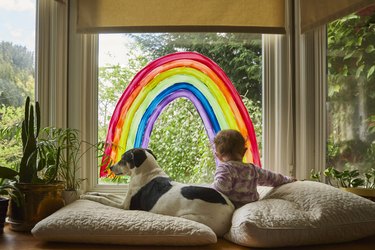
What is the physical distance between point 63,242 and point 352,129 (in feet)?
4.97

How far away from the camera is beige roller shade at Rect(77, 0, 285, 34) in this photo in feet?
6.73

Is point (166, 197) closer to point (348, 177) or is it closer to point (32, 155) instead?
point (32, 155)

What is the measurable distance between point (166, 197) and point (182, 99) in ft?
2.23

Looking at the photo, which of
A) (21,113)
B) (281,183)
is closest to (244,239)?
(281,183)

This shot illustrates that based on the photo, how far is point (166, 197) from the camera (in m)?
1.66

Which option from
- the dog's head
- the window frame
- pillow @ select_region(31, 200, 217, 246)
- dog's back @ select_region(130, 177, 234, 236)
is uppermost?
the window frame

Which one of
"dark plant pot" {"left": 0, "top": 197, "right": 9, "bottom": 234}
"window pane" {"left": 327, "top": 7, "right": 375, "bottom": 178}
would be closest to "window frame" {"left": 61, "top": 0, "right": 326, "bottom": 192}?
"window pane" {"left": 327, "top": 7, "right": 375, "bottom": 178}

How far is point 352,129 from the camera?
83.2 inches

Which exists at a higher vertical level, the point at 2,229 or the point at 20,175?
the point at 20,175

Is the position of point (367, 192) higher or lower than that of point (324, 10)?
lower

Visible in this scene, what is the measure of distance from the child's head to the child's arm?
0.12 m

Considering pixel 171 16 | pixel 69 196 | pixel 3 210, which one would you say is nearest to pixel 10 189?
pixel 3 210

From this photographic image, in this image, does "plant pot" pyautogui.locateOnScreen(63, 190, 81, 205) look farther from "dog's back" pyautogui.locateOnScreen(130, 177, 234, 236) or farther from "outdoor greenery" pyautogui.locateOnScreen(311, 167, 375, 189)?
"outdoor greenery" pyautogui.locateOnScreen(311, 167, 375, 189)

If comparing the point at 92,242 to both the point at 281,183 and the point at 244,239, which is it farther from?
the point at 281,183
